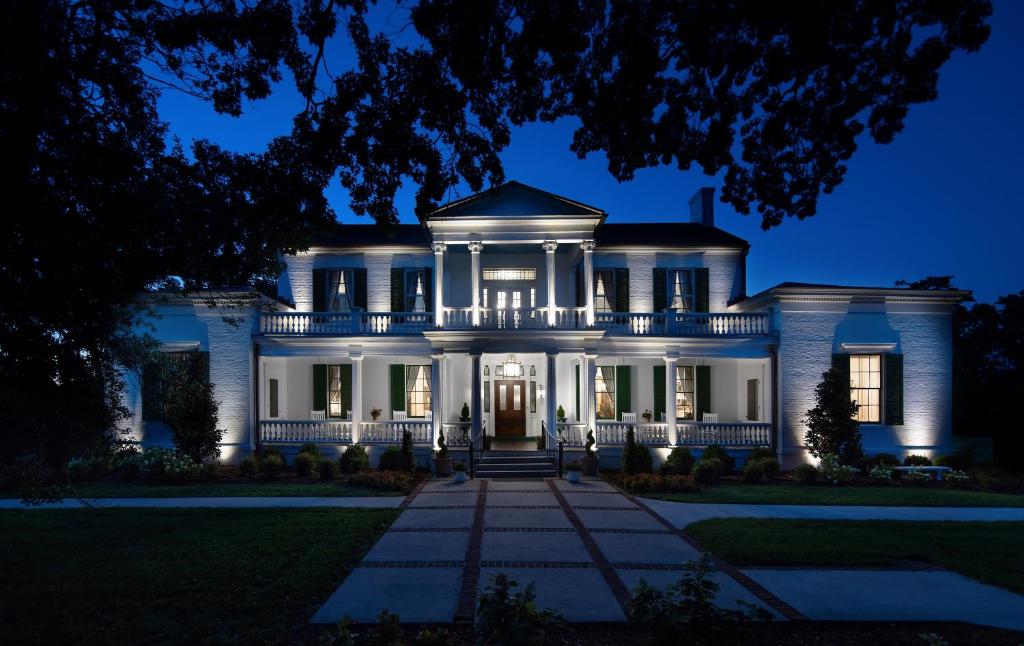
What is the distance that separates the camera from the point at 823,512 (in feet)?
39.6

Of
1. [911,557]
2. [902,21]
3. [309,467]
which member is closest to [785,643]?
[911,557]

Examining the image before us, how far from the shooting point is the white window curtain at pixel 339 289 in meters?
21.0

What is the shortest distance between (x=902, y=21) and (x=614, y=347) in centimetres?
1357

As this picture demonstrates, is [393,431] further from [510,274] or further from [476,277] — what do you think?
[510,274]

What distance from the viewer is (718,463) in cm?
1625

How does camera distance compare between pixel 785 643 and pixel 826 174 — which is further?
pixel 826 174

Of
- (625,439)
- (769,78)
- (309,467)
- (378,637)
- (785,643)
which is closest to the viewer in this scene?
(378,637)

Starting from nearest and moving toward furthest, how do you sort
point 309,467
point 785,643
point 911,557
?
1. point 785,643
2. point 911,557
3. point 309,467

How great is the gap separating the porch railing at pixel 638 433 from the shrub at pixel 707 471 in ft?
7.71

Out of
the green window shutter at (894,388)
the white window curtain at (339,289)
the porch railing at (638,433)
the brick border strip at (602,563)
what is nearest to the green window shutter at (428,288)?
the white window curtain at (339,289)

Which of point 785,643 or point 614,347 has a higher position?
point 614,347

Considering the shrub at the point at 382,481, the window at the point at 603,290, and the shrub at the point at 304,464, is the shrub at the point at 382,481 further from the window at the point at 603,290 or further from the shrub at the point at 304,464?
the window at the point at 603,290

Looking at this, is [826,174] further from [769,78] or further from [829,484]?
[829,484]

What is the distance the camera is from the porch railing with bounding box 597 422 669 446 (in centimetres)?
1847
